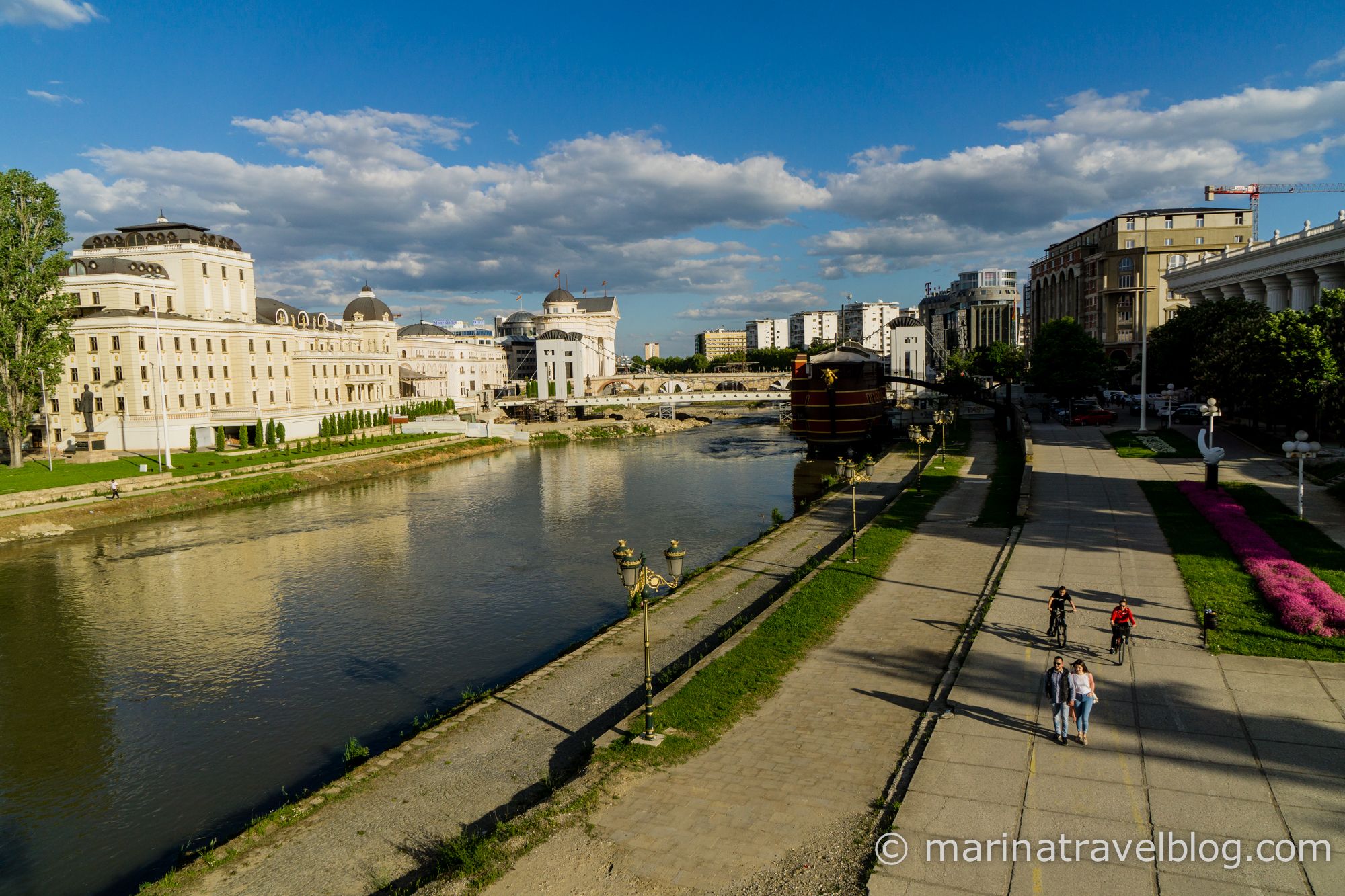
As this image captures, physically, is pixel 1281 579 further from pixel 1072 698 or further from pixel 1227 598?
pixel 1072 698

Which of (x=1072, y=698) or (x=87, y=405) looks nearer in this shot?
(x=1072, y=698)

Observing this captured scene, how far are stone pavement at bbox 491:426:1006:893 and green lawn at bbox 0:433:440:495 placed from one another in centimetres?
5129

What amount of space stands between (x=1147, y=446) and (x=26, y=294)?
77342 millimetres

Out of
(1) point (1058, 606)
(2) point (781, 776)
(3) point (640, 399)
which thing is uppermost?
(3) point (640, 399)

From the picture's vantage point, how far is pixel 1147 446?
5022 centimetres

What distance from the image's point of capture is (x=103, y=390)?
215ft

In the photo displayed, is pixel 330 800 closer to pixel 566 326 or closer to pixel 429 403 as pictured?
Result: pixel 429 403

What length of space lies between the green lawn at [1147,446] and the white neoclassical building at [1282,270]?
11.8m

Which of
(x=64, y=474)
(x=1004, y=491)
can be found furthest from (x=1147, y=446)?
(x=64, y=474)

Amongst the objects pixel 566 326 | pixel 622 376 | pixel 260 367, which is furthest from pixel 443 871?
pixel 566 326

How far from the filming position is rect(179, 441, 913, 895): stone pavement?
12.9m

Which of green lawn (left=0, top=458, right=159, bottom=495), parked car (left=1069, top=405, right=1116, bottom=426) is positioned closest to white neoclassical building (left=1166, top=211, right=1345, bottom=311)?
parked car (left=1069, top=405, right=1116, bottom=426)

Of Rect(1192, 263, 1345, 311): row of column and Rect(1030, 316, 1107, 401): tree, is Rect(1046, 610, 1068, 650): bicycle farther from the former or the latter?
Rect(1030, 316, 1107, 401): tree

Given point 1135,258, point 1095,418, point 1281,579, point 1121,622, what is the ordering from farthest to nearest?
point 1135,258 < point 1095,418 < point 1281,579 < point 1121,622
